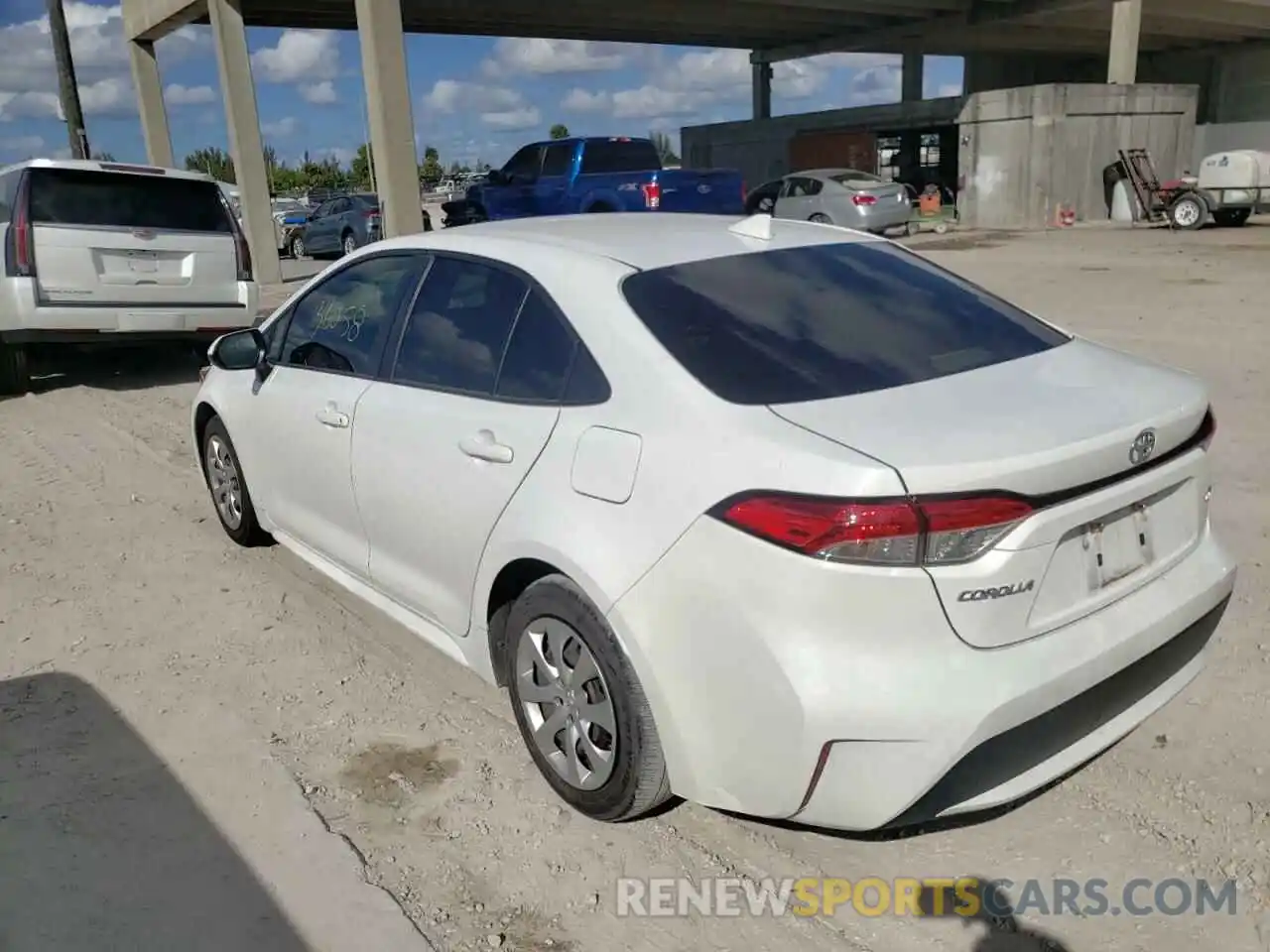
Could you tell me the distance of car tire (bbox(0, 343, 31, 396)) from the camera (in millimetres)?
9172

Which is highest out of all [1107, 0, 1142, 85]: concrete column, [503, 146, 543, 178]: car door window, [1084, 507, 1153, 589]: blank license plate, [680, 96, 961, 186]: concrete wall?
[1107, 0, 1142, 85]: concrete column

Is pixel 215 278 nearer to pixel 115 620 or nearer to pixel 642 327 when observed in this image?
pixel 115 620

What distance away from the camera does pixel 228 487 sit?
509 centimetres

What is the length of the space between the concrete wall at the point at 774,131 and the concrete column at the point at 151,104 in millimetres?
17763

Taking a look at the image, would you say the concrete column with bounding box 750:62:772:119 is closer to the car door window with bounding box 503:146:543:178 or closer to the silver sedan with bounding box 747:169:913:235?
the silver sedan with bounding box 747:169:913:235

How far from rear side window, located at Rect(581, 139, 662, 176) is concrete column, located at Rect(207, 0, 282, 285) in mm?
6676

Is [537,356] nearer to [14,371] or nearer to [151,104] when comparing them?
[14,371]

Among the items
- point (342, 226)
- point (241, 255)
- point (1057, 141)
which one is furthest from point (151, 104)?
point (1057, 141)

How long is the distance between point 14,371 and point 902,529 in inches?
374

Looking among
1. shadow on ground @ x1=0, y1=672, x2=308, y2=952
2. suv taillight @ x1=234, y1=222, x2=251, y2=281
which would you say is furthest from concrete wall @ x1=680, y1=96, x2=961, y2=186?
shadow on ground @ x1=0, y1=672, x2=308, y2=952

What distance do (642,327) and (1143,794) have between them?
1.91m

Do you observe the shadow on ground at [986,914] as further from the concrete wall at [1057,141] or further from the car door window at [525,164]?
the concrete wall at [1057,141]

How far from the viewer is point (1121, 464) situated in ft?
8.00

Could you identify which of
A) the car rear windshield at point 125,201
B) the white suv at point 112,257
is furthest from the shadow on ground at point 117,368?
the car rear windshield at point 125,201
